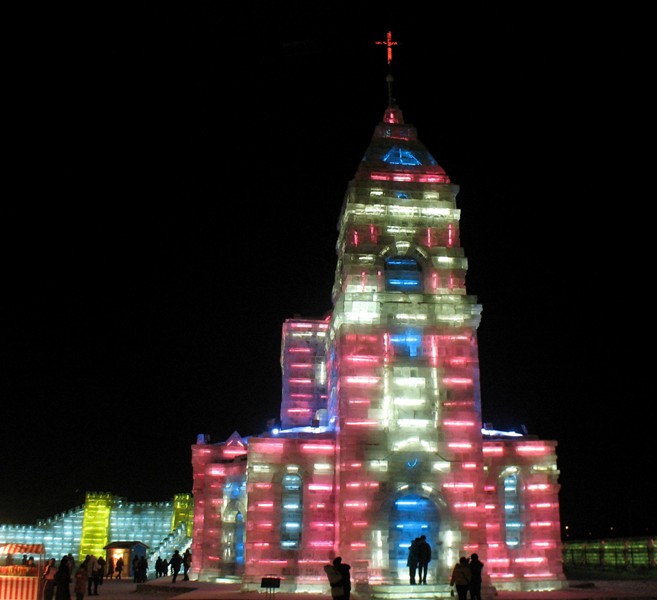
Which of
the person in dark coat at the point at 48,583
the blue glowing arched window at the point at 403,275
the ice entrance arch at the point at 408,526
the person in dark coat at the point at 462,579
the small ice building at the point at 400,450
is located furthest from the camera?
the blue glowing arched window at the point at 403,275

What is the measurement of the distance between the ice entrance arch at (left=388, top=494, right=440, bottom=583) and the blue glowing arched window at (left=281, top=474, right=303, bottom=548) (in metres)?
3.74

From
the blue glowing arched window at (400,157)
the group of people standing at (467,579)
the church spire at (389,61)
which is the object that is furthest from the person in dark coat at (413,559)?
the church spire at (389,61)

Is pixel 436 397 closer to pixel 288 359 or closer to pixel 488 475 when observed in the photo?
pixel 488 475

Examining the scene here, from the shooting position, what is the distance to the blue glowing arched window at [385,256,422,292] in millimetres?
31953

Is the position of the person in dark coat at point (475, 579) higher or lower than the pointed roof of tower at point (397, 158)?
lower

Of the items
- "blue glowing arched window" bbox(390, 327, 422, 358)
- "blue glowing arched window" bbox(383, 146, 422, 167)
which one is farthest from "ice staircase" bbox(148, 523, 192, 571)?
"blue glowing arched window" bbox(383, 146, 422, 167)

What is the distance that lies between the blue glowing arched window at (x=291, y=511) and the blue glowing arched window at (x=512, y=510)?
838 centimetres

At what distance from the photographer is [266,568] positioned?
95.9 ft

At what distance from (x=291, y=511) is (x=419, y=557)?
6000mm

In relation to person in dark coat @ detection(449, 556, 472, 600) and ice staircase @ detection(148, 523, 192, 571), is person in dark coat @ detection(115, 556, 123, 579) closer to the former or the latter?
ice staircase @ detection(148, 523, 192, 571)

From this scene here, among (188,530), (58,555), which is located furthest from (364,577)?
(58,555)

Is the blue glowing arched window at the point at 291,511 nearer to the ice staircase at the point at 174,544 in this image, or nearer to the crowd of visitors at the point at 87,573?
the crowd of visitors at the point at 87,573

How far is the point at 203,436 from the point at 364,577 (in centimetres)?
1395

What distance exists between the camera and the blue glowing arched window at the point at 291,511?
30.0 metres
